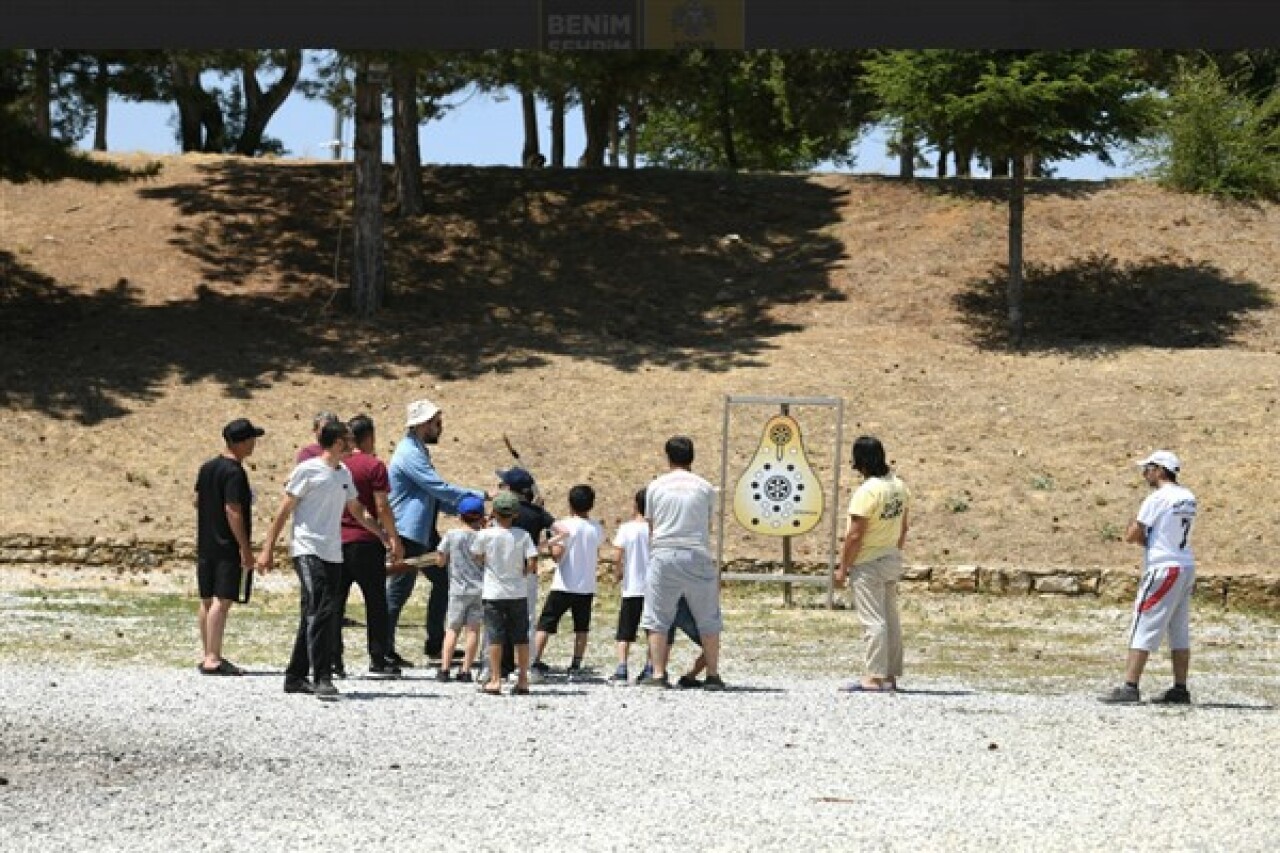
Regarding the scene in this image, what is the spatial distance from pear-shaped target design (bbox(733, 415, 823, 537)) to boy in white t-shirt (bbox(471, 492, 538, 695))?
8.59m

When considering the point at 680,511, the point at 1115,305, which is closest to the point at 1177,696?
the point at 680,511

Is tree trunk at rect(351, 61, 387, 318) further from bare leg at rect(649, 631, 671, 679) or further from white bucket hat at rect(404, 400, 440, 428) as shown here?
bare leg at rect(649, 631, 671, 679)

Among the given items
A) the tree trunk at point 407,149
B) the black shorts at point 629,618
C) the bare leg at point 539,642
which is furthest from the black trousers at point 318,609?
the tree trunk at point 407,149

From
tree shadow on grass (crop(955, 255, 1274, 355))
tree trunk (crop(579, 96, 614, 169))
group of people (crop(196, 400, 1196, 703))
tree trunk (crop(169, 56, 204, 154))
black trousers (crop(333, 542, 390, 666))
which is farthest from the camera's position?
tree trunk (crop(579, 96, 614, 169))

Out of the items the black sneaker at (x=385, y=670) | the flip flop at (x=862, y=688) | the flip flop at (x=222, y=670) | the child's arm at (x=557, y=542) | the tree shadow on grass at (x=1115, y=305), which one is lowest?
the flip flop at (x=862, y=688)

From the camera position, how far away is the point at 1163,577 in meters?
13.3

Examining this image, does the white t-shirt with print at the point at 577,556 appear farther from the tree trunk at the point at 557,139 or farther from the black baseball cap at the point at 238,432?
the tree trunk at the point at 557,139

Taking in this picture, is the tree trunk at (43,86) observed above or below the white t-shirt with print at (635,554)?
above

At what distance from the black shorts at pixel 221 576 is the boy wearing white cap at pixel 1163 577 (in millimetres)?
5838

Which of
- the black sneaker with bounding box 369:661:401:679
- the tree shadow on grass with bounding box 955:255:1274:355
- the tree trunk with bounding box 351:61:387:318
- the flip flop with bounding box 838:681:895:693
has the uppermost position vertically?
the tree trunk with bounding box 351:61:387:318

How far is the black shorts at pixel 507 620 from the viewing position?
1321cm

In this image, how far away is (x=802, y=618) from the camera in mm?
20391

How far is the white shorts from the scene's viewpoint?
13.3m

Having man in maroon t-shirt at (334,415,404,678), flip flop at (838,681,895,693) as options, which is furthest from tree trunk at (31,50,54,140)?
flip flop at (838,681,895,693)
